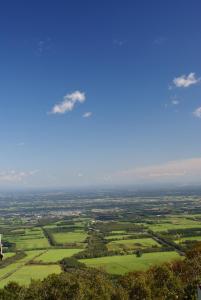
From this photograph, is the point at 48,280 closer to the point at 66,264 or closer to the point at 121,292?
the point at 121,292

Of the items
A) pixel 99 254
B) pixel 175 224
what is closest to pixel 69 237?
pixel 99 254

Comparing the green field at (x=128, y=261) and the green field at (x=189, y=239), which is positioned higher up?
the green field at (x=189, y=239)

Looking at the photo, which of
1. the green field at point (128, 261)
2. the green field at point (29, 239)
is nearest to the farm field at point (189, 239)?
the green field at point (128, 261)

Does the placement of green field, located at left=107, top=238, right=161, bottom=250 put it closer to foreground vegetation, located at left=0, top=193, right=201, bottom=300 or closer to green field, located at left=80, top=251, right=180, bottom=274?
foreground vegetation, located at left=0, top=193, right=201, bottom=300

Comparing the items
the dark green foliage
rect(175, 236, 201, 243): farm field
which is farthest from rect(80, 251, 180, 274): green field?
rect(175, 236, 201, 243): farm field

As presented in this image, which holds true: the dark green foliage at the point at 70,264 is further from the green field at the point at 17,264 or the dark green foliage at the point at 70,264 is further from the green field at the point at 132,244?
the green field at the point at 132,244

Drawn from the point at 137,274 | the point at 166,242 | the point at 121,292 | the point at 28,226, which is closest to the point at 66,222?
the point at 28,226

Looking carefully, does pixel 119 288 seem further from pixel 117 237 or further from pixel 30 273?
pixel 117 237
